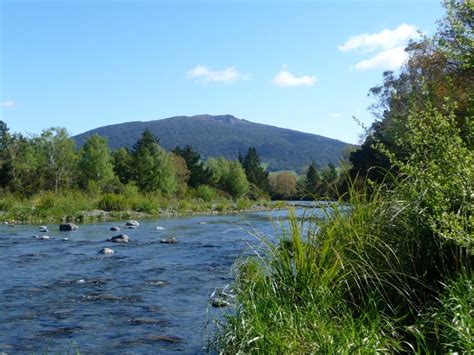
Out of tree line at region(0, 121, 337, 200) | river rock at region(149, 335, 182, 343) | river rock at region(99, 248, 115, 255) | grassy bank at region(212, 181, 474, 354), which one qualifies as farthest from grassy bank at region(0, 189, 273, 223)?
grassy bank at region(212, 181, 474, 354)

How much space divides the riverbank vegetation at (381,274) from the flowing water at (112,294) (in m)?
0.68

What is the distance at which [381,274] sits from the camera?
5.16 metres

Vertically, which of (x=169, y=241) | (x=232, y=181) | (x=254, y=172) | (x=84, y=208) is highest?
(x=254, y=172)

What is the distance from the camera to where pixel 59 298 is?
30.8 feet

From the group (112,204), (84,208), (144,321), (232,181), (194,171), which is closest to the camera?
(144,321)

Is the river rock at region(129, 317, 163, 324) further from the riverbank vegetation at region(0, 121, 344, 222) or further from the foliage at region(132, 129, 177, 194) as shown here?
the foliage at region(132, 129, 177, 194)

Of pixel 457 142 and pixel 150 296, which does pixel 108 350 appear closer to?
pixel 150 296

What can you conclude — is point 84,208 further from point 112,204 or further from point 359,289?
point 359,289

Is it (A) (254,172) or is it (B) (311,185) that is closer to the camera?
(B) (311,185)

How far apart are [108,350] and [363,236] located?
3.27 metres

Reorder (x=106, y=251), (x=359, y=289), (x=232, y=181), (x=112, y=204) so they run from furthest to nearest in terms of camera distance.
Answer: (x=232, y=181) < (x=112, y=204) < (x=106, y=251) < (x=359, y=289)

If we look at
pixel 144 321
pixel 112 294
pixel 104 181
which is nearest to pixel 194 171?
pixel 104 181

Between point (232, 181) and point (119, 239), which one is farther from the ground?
point (232, 181)

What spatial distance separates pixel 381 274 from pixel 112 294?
5850mm
